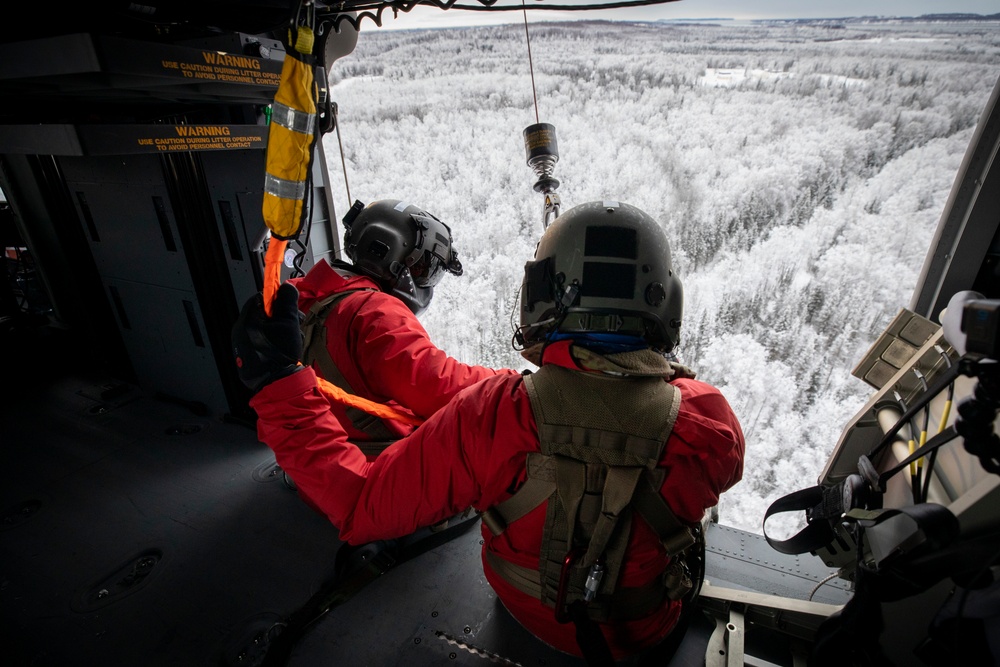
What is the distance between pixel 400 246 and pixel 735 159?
2228 mm

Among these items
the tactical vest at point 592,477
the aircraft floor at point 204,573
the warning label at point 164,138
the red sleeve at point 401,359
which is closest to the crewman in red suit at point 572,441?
the tactical vest at point 592,477

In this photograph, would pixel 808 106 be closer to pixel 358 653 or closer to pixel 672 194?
pixel 672 194

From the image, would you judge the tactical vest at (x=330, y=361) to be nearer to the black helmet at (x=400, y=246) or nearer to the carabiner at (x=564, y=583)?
the black helmet at (x=400, y=246)

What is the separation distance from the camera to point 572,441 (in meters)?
1.23

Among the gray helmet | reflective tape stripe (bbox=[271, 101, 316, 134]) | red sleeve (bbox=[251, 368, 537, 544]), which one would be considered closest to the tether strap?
red sleeve (bbox=[251, 368, 537, 544])

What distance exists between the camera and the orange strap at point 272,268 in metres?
1.38

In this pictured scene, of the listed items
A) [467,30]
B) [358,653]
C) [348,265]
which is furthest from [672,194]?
[358,653]

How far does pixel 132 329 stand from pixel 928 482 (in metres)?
5.28

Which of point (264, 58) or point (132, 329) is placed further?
point (132, 329)

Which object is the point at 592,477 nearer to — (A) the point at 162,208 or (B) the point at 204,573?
(B) the point at 204,573

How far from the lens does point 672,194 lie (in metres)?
3.18

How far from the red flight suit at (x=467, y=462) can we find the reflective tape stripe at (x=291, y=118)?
0.74 metres

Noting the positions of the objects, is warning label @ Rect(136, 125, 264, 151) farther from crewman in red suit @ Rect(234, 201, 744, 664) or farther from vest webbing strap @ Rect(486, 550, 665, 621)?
vest webbing strap @ Rect(486, 550, 665, 621)

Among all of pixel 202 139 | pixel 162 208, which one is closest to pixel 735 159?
pixel 202 139
